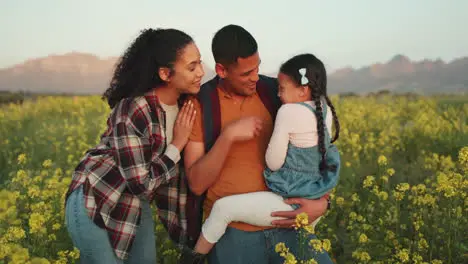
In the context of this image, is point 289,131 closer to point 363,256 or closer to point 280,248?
point 280,248

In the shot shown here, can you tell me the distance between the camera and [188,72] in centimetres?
267

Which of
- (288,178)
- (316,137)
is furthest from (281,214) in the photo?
(316,137)

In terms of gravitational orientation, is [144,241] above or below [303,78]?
below

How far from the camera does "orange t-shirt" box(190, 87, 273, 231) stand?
2.63 metres

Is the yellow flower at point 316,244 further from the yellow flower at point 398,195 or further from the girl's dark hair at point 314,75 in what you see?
the yellow flower at point 398,195

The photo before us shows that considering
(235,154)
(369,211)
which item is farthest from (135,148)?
(369,211)

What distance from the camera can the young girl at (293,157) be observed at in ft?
8.32

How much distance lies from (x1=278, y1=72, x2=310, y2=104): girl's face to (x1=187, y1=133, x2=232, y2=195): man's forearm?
0.42 metres

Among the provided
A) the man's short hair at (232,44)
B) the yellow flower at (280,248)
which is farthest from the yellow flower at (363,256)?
the man's short hair at (232,44)

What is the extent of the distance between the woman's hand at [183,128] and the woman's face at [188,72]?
0.40ft

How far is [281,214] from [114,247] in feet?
3.13

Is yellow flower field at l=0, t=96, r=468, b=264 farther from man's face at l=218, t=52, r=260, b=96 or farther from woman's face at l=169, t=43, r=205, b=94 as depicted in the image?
woman's face at l=169, t=43, r=205, b=94

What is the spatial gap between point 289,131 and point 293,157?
5.5 inches

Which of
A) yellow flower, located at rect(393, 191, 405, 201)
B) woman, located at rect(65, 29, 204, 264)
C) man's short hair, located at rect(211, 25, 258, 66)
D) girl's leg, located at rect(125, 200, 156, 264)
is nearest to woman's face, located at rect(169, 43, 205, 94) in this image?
woman, located at rect(65, 29, 204, 264)
